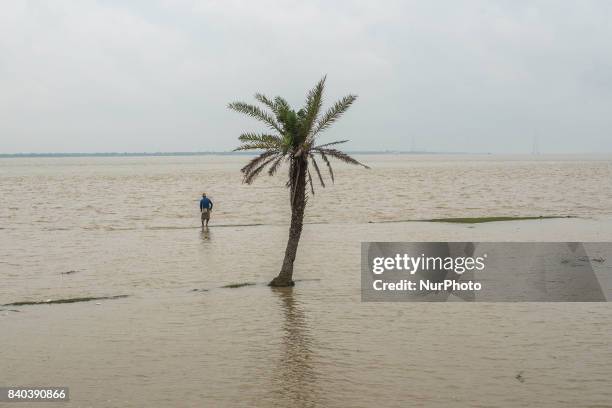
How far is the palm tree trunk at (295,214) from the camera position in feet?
64.4

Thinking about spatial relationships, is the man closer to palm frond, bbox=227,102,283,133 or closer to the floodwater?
the floodwater

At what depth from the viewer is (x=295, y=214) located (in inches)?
808

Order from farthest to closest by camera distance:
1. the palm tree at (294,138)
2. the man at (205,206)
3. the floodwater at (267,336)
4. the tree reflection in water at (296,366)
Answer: the man at (205,206) < the palm tree at (294,138) < the floodwater at (267,336) < the tree reflection in water at (296,366)

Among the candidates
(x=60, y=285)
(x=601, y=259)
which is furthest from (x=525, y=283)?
(x=60, y=285)

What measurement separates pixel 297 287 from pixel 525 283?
7.14 metres

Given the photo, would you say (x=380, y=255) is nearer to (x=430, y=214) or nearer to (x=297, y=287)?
(x=297, y=287)

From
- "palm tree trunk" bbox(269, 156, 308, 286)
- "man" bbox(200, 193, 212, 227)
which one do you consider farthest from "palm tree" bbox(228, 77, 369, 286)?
"man" bbox(200, 193, 212, 227)

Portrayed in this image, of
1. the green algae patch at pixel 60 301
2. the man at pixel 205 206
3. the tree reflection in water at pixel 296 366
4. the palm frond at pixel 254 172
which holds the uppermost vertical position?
the palm frond at pixel 254 172

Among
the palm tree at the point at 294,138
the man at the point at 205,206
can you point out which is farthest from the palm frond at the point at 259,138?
the man at the point at 205,206

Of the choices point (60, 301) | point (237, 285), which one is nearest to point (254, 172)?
point (237, 285)

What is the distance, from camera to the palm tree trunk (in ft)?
64.4

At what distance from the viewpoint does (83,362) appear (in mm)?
14117

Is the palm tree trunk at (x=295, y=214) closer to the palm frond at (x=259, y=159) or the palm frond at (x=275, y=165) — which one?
the palm frond at (x=275, y=165)

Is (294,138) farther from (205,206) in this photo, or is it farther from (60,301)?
(205,206)
